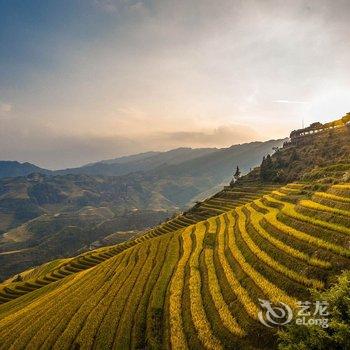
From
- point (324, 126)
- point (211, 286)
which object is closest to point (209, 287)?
point (211, 286)

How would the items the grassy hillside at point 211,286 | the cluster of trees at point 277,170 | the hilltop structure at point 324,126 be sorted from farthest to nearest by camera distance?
the hilltop structure at point 324,126 < the cluster of trees at point 277,170 < the grassy hillside at point 211,286

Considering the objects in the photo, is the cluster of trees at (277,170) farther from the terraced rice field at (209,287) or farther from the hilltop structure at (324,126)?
the terraced rice field at (209,287)

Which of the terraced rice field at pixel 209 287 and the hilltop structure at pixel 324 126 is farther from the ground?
the hilltop structure at pixel 324 126

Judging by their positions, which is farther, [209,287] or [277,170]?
[277,170]

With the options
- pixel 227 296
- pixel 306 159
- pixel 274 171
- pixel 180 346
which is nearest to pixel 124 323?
pixel 180 346

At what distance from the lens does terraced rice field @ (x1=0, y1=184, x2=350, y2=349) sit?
2977 cm

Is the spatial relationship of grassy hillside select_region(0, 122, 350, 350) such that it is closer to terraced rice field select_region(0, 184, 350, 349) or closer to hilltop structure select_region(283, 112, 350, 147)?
terraced rice field select_region(0, 184, 350, 349)

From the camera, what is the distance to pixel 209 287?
37719 millimetres

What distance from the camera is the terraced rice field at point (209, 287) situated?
1172 inches

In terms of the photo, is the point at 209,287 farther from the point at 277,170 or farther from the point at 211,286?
the point at 277,170

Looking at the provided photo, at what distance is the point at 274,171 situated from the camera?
135m

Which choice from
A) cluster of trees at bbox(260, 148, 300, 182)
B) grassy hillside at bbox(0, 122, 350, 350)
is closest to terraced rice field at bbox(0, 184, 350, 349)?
grassy hillside at bbox(0, 122, 350, 350)

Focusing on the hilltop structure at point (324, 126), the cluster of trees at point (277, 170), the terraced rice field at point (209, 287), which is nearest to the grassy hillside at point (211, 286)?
the terraced rice field at point (209, 287)

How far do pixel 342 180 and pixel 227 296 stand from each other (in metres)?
26.6
